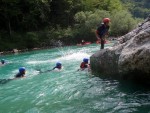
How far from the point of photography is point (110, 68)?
563 inches

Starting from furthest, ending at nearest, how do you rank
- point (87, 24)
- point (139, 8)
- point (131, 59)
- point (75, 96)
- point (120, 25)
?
point (139, 8)
point (120, 25)
point (87, 24)
point (75, 96)
point (131, 59)

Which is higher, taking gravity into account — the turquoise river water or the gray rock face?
the gray rock face

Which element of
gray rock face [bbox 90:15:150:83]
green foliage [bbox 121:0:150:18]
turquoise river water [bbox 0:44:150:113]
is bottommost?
turquoise river water [bbox 0:44:150:113]

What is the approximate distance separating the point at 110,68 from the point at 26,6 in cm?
4950

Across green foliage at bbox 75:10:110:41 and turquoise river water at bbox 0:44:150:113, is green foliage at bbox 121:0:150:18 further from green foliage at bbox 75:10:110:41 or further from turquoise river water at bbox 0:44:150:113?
turquoise river water at bbox 0:44:150:113

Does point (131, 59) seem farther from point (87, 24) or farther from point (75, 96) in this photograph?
point (87, 24)

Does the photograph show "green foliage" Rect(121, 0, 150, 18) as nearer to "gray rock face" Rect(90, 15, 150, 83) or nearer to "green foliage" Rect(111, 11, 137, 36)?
"green foliage" Rect(111, 11, 137, 36)

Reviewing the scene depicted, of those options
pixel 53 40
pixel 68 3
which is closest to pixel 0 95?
pixel 53 40

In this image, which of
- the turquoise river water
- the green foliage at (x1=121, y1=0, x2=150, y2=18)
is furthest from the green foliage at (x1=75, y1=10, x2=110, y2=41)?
the green foliage at (x1=121, y1=0, x2=150, y2=18)

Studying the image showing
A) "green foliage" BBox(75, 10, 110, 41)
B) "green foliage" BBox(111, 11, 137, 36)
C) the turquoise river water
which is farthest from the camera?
"green foliage" BBox(111, 11, 137, 36)

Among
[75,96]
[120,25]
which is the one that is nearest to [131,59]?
[75,96]

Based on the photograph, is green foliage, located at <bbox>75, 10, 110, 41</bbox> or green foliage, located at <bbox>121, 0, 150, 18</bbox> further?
green foliage, located at <bbox>121, 0, 150, 18</bbox>

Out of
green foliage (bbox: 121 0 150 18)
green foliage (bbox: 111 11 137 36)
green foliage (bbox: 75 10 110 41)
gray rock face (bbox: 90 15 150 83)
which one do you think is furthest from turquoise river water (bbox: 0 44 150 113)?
green foliage (bbox: 121 0 150 18)

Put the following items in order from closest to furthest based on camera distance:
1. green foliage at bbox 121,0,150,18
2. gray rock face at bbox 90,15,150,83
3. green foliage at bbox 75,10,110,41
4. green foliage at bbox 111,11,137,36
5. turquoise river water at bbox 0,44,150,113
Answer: turquoise river water at bbox 0,44,150,113 → gray rock face at bbox 90,15,150,83 → green foliage at bbox 75,10,110,41 → green foliage at bbox 111,11,137,36 → green foliage at bbox 121,0,150,18
